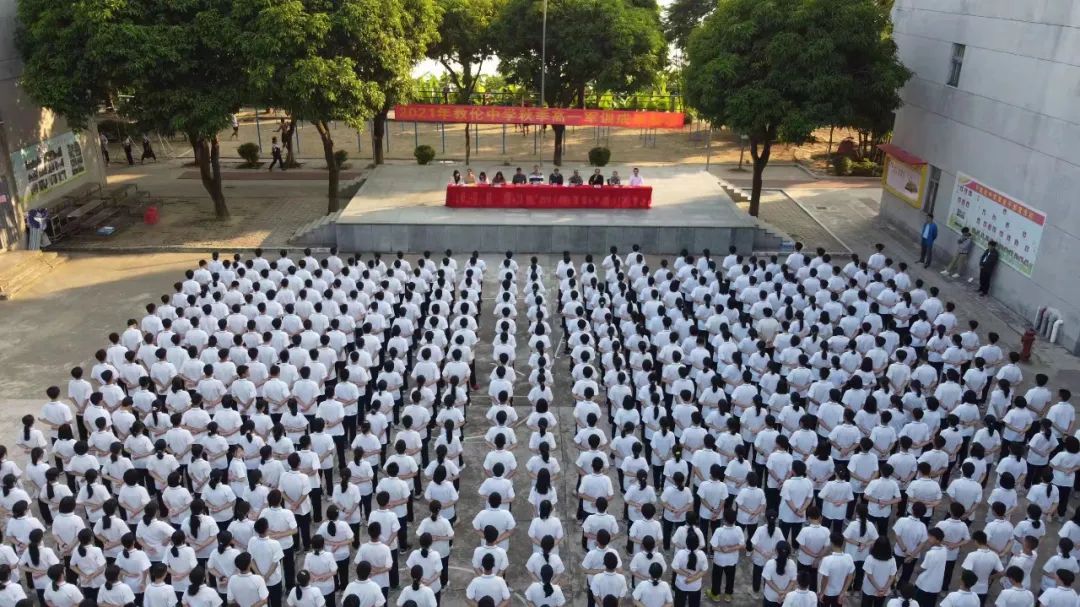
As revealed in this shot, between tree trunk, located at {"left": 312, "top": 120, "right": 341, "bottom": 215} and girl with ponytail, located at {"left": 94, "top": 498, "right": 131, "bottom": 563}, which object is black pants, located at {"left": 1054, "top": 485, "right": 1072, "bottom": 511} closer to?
girl with ponytail, located at {"left": 94, "top": 498, "right": 131, "bottom": 563}

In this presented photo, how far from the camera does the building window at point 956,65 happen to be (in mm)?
18125

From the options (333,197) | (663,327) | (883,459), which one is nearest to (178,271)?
(333,197)

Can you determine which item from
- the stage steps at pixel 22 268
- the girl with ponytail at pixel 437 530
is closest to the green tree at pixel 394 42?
the stage steps at pixel 22 268

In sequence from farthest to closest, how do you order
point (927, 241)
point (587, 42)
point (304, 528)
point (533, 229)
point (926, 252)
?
point (587, 42), point (533, 229), point (926, 252), point (927, 241), point (304, 528)

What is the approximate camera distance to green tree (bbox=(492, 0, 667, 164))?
24047 mm

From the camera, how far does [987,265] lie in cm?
1666

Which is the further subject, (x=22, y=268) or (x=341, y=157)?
(x=341, y=157)

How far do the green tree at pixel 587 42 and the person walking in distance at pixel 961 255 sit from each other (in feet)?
33.4

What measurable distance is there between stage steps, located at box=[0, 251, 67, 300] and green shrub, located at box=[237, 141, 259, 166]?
907 centimetres

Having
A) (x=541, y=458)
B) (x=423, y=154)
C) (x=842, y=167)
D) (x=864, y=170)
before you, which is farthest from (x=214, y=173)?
(x=864, y=170)

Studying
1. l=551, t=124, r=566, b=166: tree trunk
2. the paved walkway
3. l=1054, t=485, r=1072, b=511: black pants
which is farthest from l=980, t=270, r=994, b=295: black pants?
l=551, t=124, r=566, b=166: tree trunk

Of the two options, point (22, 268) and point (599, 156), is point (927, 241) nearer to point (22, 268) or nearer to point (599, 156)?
point (599, 156)

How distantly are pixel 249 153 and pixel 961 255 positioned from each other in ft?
66.2

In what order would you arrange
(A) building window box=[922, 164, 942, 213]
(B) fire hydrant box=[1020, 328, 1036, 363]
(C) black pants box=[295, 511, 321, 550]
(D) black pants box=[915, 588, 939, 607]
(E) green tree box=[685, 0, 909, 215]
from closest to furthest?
(D) black pants box=[915, 588, 939, 607]
(C) black pants box=[295, 511, 321, 550]
(B) fire hydrant box=[1020, 328, 1036, 363]
(E) green tree box=[685, 0, 909, 215]
(A) building window box=[922, 164, 942, 213]
